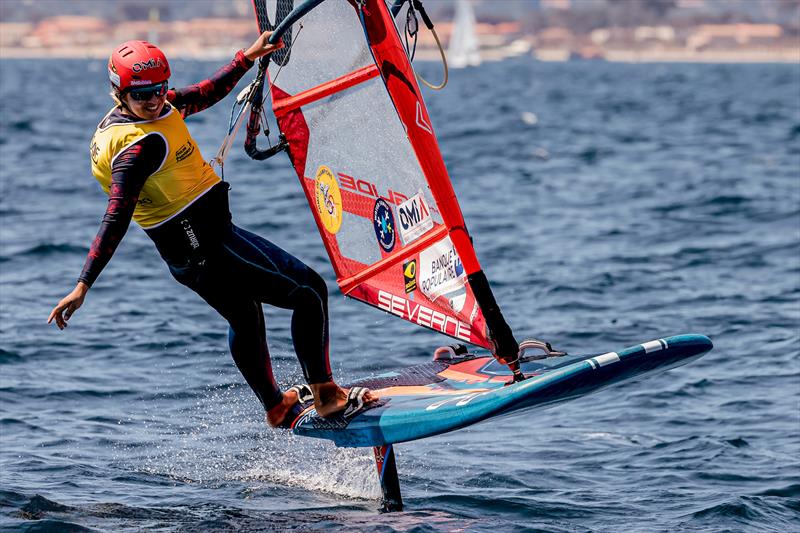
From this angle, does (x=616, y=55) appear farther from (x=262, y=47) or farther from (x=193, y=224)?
Answer: (x=193, y=224)

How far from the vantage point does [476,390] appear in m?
6.48

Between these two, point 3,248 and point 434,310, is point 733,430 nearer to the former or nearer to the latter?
point 434,310

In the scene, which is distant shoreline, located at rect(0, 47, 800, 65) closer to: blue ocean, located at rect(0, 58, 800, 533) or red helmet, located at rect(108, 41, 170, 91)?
blue ocean, located at rect(0, 58, 800, 533)

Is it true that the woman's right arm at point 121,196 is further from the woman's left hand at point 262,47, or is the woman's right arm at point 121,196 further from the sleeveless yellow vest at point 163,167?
the woman's left hand at point 262,47

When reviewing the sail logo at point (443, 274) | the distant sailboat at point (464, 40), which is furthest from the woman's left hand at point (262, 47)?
the distant sailboat at point (464, 40)

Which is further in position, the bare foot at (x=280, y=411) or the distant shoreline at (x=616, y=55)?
the distant shoreline at (x=616, y=55)

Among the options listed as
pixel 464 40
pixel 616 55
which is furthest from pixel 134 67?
pixel 616 55

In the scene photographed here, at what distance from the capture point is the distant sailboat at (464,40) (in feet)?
357

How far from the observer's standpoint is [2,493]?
6.63 m

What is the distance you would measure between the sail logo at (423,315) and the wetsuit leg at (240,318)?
829 millimetres

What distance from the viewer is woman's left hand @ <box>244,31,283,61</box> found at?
6449 mm

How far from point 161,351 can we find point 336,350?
150 cm

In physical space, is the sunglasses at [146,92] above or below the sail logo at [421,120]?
above

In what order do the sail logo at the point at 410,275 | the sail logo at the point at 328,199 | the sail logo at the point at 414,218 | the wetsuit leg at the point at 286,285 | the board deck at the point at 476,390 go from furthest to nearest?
the sail logo at the point at 328,199
the sail logo at the point at 410,275
the sail logo at the point at 414,218
the wetsuit leg at the point at 286,285
the board deck at the point at 476,390
